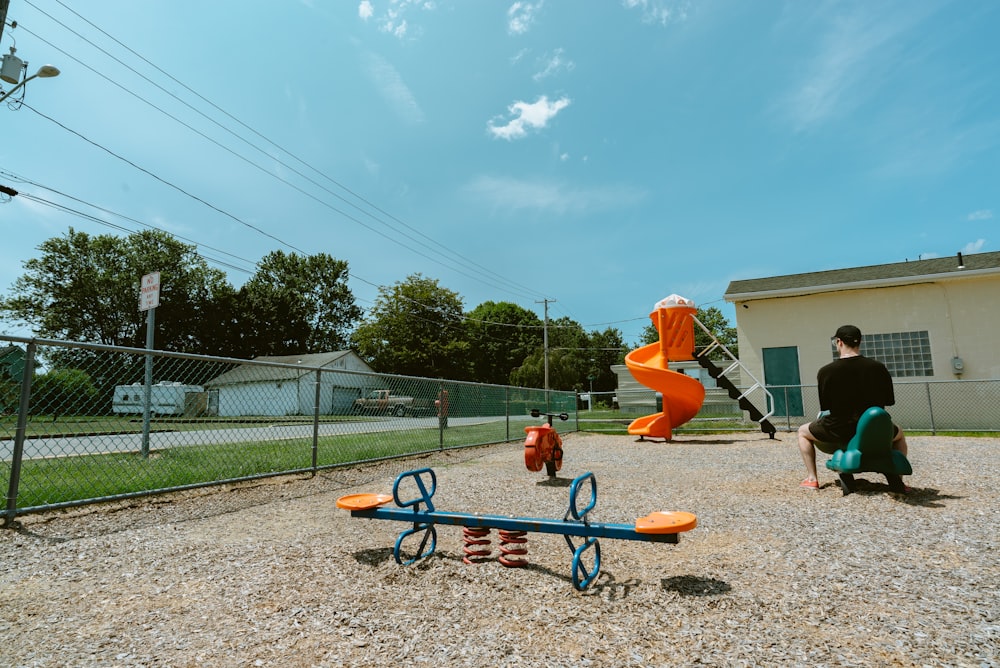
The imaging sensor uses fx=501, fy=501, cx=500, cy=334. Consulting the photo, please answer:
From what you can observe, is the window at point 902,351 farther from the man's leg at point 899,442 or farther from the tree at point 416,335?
the tree at point 416,335

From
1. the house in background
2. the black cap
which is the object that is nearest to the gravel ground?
→ the house in background

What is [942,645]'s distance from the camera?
2.28 meters

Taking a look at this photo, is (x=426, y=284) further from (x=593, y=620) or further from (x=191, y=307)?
(x=593, y=620)

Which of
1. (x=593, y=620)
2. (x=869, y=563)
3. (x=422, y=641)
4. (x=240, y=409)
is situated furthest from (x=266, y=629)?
(x=240, y=409)

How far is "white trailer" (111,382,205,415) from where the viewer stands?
576 centimetres

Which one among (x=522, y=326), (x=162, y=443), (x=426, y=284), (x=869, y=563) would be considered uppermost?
(x=426, y=284)

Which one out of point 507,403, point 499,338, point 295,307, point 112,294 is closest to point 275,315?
point 295,307

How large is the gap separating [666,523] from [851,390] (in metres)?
3.76

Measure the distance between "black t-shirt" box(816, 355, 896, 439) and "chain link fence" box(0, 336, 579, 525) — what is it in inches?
237

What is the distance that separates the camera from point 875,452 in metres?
5.20

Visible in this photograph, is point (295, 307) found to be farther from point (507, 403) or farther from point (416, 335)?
point (507, 403)

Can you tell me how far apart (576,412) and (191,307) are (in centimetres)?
4202

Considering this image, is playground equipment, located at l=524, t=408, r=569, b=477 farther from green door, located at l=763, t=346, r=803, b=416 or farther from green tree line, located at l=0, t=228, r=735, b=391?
green tree line, located at l=0, t=228, r=735, b=391

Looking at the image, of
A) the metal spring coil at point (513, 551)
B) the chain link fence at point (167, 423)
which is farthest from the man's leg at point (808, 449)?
the chain link fence at point (167, 423)
